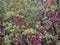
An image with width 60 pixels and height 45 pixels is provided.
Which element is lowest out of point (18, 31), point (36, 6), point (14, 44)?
point (14, 44)

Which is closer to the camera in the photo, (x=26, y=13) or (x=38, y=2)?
(x=26, y=13)

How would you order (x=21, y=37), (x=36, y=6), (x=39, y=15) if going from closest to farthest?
(x=21, y=37), (x=39, y=15), (x=36, y=6)

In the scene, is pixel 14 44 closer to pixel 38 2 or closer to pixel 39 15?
pixel 39 15

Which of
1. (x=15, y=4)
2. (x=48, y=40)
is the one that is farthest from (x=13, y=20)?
(x=48, y=40)

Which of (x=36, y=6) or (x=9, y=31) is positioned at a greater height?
(x=36, y=6)

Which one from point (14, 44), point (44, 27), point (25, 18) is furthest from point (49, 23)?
point (14, 44)

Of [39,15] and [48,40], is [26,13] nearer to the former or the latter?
[39,15]

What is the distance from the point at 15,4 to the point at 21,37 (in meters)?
0.65

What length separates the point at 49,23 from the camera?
331 cm

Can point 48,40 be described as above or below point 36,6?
below

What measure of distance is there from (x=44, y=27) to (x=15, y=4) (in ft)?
2.16

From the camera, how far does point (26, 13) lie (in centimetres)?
Answer: 345

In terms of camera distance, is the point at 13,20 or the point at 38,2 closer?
the point at 13,20

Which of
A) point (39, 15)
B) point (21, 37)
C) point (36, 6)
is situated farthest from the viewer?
point (36, 6)
